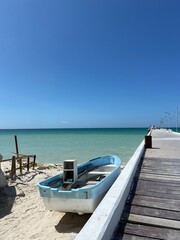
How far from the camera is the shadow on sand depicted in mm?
5543

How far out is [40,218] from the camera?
651 cm

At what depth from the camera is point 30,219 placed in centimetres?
647

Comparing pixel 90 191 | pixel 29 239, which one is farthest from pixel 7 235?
pixel 90 191

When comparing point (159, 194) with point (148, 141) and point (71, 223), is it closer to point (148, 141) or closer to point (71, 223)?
point (71, 223)

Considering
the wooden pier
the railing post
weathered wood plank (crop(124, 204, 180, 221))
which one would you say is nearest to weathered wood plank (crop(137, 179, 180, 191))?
the wooden pier

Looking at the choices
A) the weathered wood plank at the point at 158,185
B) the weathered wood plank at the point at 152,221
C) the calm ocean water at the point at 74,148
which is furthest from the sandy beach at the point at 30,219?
the calm ocean water at the point at 74,148

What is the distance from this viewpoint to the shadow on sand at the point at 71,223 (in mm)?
5543

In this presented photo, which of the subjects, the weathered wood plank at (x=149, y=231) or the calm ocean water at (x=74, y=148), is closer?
the weathered wood plank at (x=149, y=231)

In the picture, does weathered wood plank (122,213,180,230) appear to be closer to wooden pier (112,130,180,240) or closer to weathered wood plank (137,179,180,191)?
wooden pier (112,130,180,240)

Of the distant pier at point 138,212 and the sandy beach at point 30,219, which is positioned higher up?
the distant pier at point 138,212

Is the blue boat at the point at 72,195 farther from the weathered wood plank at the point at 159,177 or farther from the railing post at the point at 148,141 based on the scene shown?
the railing post at the point at 148,141

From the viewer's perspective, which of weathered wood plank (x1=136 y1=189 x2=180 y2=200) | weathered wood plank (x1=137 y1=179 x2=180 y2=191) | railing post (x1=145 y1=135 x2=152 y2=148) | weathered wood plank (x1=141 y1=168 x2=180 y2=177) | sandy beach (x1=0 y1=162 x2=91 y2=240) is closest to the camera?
weathered wood plank (x1=136 y1=189 x2=180 y2=200)

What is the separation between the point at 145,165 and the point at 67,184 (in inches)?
106

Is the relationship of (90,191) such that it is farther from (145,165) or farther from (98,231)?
(98,231)
